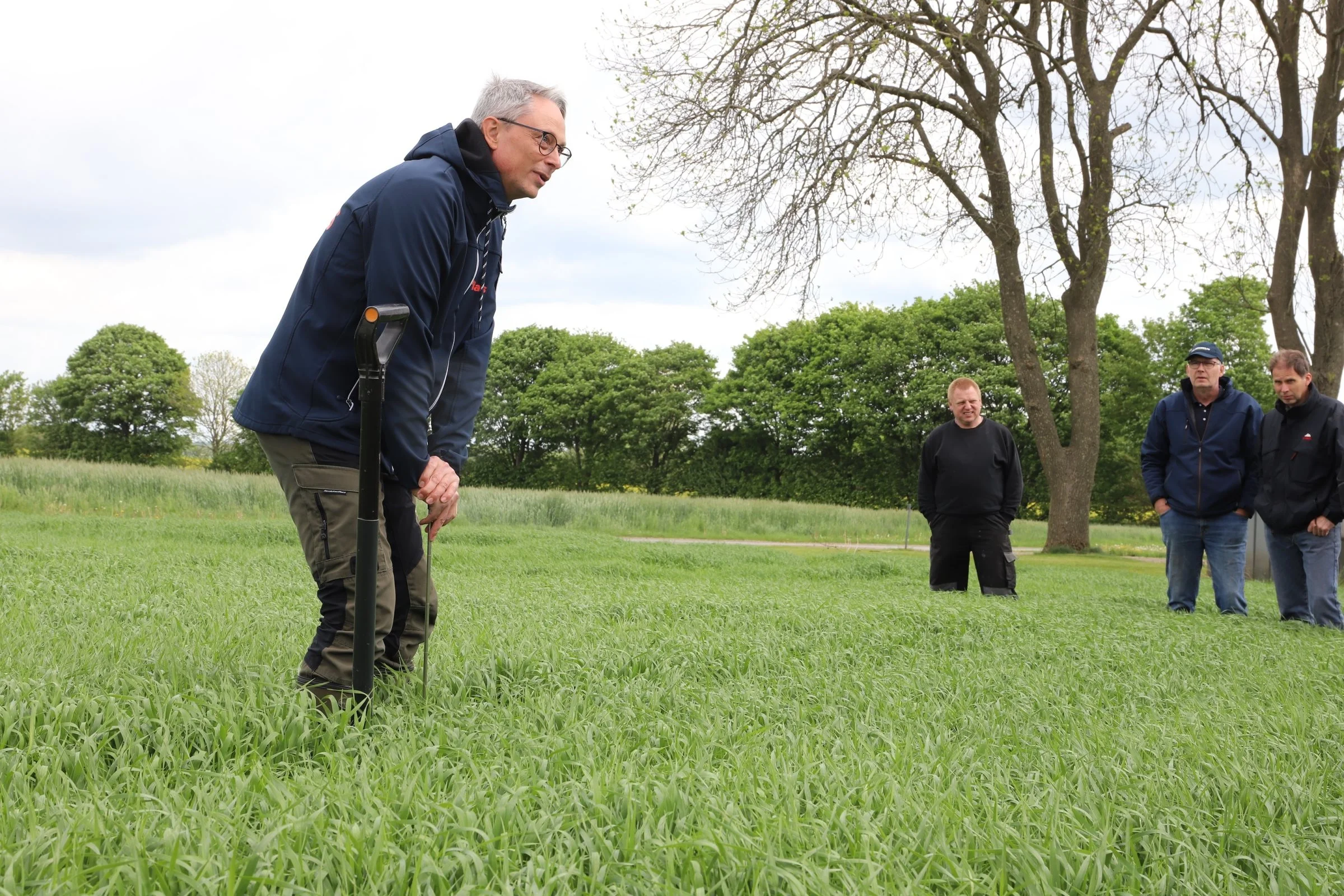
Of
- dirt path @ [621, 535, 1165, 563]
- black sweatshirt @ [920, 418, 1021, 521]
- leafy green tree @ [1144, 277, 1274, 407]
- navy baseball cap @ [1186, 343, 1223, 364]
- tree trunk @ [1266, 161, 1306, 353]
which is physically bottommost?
dirt path @ [621, 535, 1165, 563]

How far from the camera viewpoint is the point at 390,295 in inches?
120

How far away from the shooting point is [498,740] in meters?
2.97

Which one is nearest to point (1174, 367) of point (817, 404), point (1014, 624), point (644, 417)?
point (817, 404)

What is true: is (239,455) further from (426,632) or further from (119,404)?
(426,632)

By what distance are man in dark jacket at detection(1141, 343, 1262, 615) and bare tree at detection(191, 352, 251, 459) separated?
201 feet

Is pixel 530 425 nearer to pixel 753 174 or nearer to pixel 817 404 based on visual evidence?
pixel 817 404

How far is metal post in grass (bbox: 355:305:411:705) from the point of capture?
2.82 metres

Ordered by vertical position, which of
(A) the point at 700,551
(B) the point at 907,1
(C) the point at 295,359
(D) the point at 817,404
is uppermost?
(B) the point at 907,1

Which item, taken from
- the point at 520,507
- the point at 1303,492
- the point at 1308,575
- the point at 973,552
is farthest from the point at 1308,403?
the point at 520,507

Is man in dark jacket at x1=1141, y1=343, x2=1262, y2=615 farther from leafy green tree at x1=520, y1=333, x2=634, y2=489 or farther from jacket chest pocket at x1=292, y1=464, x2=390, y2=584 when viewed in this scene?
leafy green tree at x1=520, y1=333, x2=634, y2=489

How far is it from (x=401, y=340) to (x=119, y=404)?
67935 millimetres

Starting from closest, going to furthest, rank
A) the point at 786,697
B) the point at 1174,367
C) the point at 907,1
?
the point at 786,697 < the point at 907,1 < the point at 1174,367

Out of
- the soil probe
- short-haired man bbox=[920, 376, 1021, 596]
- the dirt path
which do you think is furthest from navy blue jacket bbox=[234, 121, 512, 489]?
the dirt path

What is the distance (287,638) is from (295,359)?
190cm
